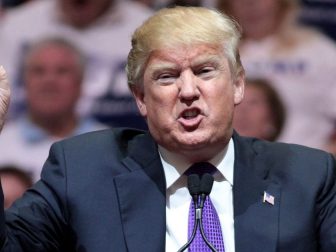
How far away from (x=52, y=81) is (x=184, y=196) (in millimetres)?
1735

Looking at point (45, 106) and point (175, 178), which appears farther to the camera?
point (45, 106)

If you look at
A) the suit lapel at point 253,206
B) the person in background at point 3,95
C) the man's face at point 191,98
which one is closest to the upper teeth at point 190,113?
the man's face at point 191,98

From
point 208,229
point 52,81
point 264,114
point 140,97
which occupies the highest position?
point 140,97

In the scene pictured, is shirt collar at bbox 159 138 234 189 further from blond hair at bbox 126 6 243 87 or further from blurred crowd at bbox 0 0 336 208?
blurred crowd at bbox 0 0 336 208

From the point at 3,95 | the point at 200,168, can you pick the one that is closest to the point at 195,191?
the point at 200,168

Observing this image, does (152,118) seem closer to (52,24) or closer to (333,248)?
(333,248)

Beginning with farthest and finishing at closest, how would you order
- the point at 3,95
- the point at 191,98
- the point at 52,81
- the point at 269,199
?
the point at 52,81, the point at 269,199, the point at 191,98, the point at 3,95

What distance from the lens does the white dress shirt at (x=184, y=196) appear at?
2.25 meters

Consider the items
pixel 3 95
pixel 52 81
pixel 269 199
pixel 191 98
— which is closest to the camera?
pixel 3 95

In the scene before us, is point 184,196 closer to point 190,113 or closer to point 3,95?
point 190,113

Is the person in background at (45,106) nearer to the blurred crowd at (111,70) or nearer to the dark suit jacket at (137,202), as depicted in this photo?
the blurred crowd at (111,70)

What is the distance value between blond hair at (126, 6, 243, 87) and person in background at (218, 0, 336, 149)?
1.67 m

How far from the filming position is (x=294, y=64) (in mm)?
4000

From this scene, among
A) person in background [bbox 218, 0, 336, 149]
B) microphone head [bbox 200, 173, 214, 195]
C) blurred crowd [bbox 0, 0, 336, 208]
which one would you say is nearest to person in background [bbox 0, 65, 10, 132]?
microphone head [bbox 200, 173, 214, 195]
